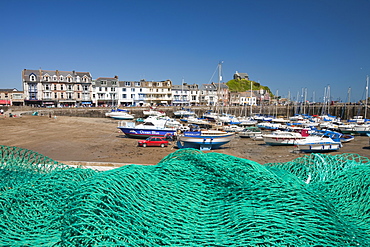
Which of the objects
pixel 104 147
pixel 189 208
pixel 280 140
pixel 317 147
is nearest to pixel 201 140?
pixel 104 147

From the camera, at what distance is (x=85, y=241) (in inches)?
118

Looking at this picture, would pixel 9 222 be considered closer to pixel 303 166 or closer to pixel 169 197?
pixel 169 197

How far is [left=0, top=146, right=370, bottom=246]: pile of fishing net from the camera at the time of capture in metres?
3.25

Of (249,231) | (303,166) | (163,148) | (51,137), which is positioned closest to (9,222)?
(249,231)

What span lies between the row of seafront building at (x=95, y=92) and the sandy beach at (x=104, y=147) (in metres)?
24.4

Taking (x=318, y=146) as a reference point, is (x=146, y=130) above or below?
above

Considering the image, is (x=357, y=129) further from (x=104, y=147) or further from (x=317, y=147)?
(x=104, y=147)

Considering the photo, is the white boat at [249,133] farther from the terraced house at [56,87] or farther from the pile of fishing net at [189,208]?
the terraced house at [56,87]

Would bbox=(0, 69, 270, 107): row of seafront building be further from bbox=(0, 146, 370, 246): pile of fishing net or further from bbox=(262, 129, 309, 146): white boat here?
bbox=(0, 146, 370, 246): pile of fishing net

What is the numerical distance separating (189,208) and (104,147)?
2098 centimetres

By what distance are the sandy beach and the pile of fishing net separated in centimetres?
1279

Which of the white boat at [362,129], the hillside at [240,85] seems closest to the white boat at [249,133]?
the white boat at [362,129]

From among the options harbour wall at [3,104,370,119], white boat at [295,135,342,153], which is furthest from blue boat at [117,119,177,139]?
harbour wall at [3,104,370,119]

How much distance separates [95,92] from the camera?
225 ft
